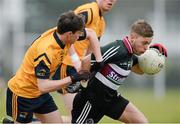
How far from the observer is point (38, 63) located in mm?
8180

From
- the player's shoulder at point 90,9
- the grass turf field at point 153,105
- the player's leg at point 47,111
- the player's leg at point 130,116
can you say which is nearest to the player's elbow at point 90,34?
the player's shoulder at point 90,9

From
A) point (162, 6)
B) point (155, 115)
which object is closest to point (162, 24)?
point (162, 6)

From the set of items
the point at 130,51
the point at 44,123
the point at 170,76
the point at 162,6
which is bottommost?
the point at 170,76

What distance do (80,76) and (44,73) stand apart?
38cm

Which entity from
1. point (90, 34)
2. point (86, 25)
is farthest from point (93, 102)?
point (86, 25)

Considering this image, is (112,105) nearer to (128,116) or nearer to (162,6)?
(128,116)

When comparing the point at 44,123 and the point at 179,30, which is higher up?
the point at 44,123

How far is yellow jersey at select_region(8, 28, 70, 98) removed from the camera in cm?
817

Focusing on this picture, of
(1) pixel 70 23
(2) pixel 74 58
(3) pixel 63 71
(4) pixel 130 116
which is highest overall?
(1) pixel 70 23

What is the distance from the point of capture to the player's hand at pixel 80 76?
8.25m

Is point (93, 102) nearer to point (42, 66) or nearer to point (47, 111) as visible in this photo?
point (47, 111)

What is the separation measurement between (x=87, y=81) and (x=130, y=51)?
1.91 feet

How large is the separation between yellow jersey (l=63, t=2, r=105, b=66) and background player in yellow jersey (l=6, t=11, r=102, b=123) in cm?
69

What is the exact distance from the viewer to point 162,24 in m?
22.5
